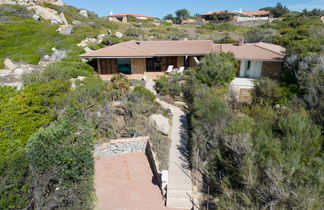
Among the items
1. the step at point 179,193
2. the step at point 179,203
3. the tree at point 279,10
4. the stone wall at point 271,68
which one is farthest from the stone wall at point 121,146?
the tree at point 279,10

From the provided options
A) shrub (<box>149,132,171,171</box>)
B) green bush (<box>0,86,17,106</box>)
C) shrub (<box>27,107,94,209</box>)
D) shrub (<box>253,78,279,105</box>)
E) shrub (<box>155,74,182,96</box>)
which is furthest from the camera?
shrub (<box>155,74,182,96</box>)

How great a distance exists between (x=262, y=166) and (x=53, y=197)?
6.37 m

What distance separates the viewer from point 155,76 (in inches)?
846

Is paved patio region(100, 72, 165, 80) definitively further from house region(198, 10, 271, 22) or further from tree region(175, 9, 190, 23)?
tree region(175, 9, 190, 23)

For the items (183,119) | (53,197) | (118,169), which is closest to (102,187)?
(118,169)

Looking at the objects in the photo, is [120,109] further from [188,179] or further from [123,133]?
[188,179]

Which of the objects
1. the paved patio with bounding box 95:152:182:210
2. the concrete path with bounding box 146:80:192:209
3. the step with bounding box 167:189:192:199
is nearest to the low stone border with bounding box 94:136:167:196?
the paved patio with bounding box 95:152:182:210

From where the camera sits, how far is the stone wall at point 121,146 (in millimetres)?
10518

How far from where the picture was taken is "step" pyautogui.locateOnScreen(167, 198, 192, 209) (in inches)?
296

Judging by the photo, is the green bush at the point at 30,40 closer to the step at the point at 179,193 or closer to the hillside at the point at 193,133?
the hillside at the point at 193,133

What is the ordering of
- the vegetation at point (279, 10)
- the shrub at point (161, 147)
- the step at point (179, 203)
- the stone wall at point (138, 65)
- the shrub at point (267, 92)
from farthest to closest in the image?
the vegetation at point (279, 10), the stone wall at point (138, 65), the shrub at point (267, 92), the shrub at point (161, 147), the step at point (179, 203)

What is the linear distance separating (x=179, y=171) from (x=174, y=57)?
16.0 meters

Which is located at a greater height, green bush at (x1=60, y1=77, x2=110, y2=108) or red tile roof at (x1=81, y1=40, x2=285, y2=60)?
red tile roof at (x1=81, y1=40, x2=285, y2=60)

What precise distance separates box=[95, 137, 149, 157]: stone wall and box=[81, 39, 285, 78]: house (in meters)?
11.0
